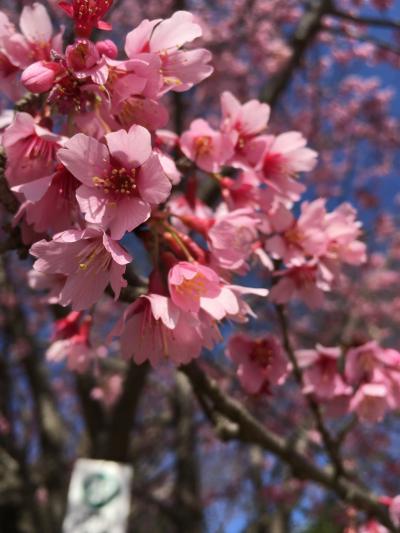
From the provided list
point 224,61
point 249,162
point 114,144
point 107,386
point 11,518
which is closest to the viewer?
point 114,144

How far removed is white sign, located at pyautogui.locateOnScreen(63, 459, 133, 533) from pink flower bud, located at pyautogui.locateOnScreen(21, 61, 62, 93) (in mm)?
2445

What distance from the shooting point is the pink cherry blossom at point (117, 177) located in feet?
2.87

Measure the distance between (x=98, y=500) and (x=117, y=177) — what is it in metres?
2.39

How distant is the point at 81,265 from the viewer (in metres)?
0.90

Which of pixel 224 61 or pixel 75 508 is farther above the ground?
pixel 224 61

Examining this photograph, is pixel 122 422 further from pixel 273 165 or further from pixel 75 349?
pixel 273 165

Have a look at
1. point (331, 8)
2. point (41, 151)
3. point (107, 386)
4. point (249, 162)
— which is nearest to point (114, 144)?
point (41, 151)

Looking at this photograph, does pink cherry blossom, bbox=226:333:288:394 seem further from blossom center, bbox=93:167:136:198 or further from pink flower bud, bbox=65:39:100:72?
pink flower bud, bbox=65:39:100:72

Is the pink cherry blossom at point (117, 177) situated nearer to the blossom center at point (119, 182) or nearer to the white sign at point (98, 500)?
the blossom center at point (119, 182)

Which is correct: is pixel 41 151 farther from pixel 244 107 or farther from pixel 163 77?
pixel 244 107

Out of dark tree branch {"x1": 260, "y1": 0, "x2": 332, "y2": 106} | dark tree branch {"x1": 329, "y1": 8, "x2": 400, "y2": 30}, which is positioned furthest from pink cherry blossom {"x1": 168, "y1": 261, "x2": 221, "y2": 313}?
dark tree branch {"x1": 329, "y1": 8, "x2": 400, "y2": 30}

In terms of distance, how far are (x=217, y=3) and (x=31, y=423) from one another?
17.8ft

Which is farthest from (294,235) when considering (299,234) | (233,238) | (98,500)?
(98,500)

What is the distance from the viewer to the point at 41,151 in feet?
3.30
